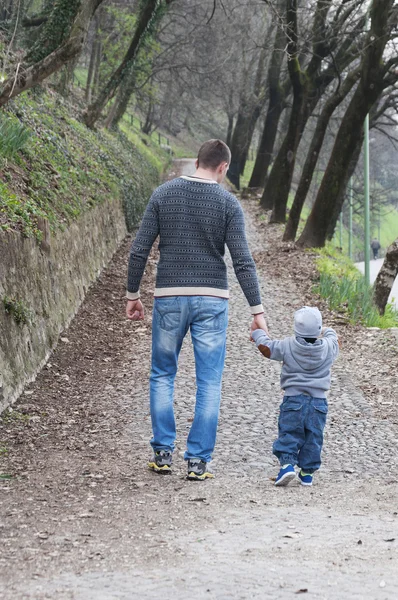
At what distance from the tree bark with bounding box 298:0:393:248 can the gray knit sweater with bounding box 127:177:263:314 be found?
11.0 metres

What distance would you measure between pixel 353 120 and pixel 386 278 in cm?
432

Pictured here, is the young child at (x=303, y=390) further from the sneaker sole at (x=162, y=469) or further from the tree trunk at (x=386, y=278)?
the tree trunk at (x=386, y=278)

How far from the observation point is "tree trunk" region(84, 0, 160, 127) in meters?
20.5

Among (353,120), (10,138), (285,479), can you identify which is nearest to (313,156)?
(353,120)

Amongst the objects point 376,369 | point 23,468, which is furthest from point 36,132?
point 23,468

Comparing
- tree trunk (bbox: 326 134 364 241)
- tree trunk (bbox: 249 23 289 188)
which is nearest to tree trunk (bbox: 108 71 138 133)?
tree trunk (bbox: 249 23 289 188)

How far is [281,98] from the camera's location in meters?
29.7

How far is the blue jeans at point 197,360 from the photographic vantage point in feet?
17.4

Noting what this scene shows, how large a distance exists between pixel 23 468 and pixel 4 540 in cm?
156

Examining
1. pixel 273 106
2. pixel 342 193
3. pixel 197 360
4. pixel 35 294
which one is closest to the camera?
pixel 197 360

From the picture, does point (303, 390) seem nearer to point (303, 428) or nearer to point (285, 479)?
point (303, 428)

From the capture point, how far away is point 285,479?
5.36m

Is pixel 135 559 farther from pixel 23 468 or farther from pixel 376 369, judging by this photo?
pixel 376 369

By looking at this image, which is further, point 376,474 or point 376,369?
point 376,369
